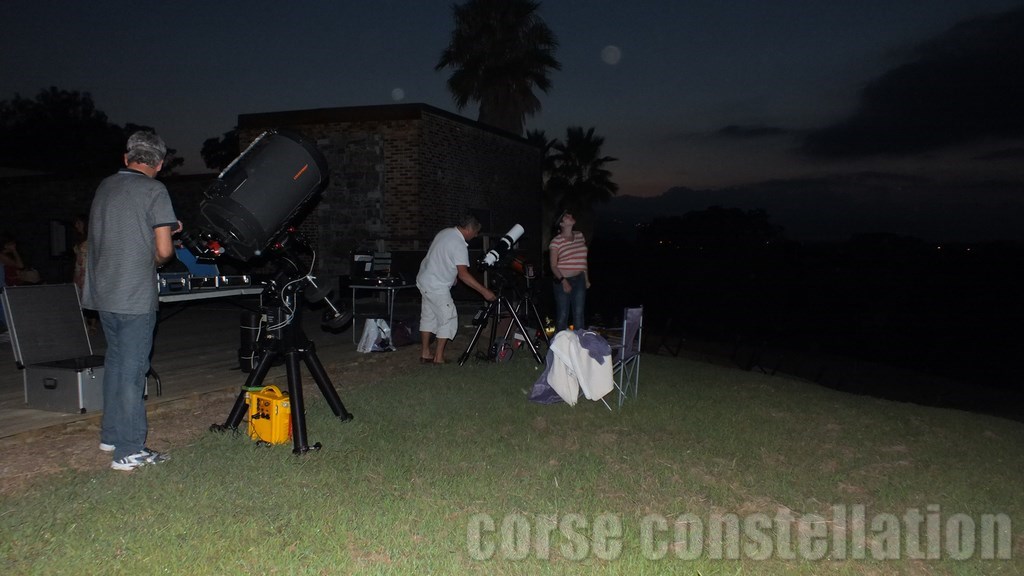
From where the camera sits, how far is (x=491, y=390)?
666cm

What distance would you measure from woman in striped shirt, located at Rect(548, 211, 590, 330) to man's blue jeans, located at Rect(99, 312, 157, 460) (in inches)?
209

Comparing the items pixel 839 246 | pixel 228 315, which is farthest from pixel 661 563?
pixel 839 246

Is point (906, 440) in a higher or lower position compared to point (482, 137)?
lower

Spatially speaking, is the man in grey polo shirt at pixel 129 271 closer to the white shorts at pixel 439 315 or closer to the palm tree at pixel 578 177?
the white shorts at pixel 439 315

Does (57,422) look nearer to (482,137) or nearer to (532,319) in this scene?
(532,319)

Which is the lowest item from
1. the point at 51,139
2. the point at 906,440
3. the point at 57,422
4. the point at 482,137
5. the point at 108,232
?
the point at 906,440

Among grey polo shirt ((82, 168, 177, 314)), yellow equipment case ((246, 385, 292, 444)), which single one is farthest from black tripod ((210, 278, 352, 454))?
grey polo shirt ((82, 168, 177, 314))

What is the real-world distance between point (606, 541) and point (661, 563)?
33cm

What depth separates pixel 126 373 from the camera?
13.2ft

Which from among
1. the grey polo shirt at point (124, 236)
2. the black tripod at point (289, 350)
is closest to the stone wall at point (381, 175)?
the black tripod at point (289, 350)

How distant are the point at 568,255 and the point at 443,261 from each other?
1.93m

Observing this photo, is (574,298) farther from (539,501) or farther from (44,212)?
(44,212)

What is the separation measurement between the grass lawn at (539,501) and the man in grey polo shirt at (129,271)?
376 mm

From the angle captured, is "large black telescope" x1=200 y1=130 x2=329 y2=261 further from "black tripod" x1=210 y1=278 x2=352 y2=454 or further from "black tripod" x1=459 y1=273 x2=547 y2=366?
→ "black tripod" x1=459 y1=273 x2=547 y2=366
